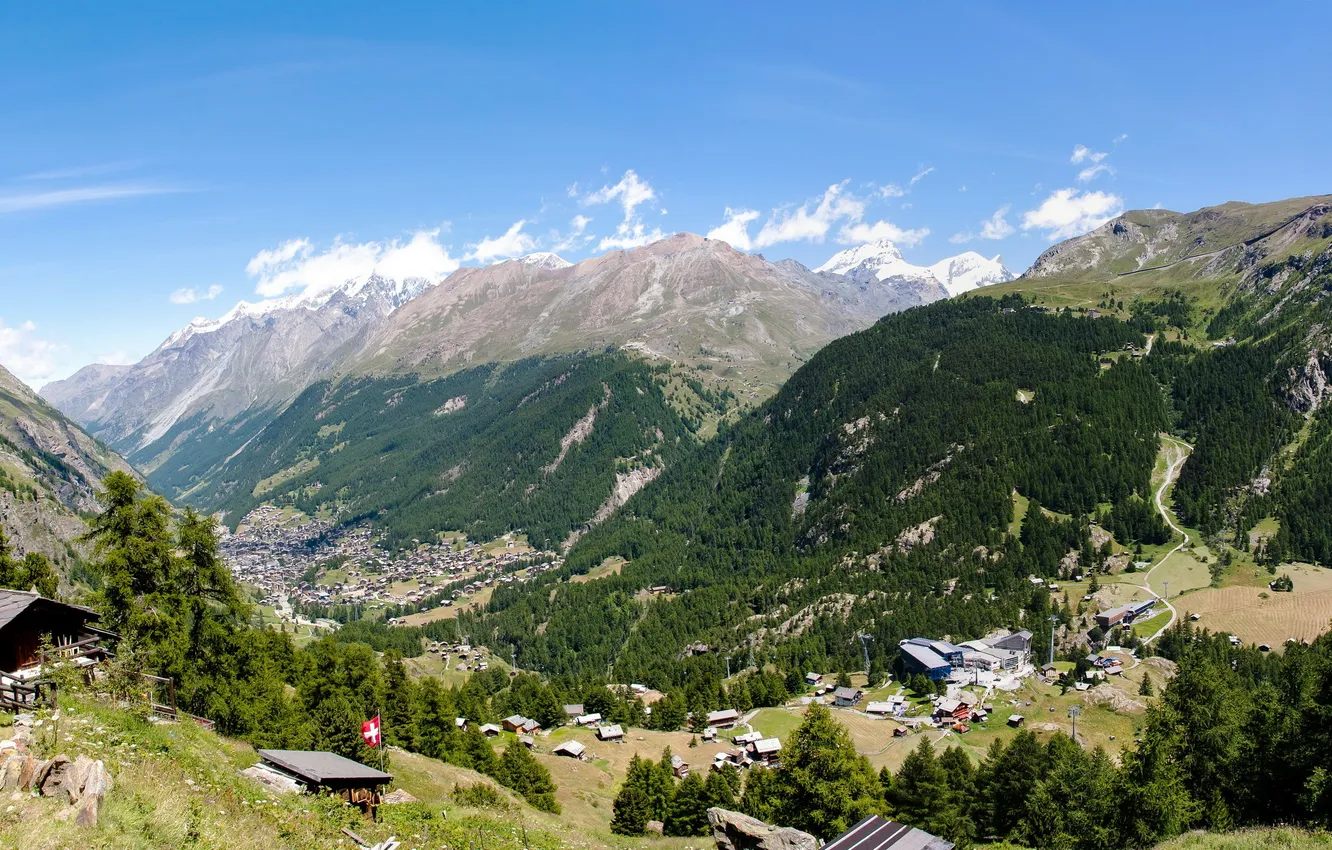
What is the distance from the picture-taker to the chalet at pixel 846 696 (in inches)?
4894

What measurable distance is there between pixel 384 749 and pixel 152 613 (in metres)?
21.2

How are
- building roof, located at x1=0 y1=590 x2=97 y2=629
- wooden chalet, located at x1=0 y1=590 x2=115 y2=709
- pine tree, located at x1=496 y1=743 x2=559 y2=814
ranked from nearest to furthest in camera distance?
wooden chalet, located at x1=0 y1=590 x2=115 y2=709 < building roof, located at x1=0 y1=590 x2=97 y2=629 < pine tree, located at x1=496 y1=743 x2=559 y2=814

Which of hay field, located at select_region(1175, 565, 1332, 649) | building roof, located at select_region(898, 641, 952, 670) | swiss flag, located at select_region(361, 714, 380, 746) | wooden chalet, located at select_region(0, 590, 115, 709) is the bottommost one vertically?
hay field, located at select_region(1175, 565, 1332, 649)

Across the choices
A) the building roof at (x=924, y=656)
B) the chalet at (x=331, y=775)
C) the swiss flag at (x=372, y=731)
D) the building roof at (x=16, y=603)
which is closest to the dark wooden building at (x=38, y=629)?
the building roof at (x=16, y=603)

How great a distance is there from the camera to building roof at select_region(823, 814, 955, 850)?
31.7 m

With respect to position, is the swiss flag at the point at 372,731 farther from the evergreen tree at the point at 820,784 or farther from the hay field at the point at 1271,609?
the hay field at the point at 1271,609

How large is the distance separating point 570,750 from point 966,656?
7188 centimetres

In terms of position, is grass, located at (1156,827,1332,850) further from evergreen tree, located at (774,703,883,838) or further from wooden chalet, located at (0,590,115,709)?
wooden chalet, located at (0,590,115,709)

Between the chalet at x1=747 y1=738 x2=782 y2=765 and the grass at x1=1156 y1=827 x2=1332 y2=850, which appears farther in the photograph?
the chalet at x1=747 y1=738 x2=782 y2=765

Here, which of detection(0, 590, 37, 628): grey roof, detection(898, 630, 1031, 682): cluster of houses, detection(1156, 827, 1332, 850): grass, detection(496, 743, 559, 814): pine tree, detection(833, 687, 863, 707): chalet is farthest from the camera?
detection(898, 630, 1031, 682): cluster of houses

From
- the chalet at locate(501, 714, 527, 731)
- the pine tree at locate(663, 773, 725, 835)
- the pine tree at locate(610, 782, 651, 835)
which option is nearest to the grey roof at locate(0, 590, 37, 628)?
the pine tree at locate(610, 782, 651, 835)

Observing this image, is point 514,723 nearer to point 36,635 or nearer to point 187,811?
point 36,635

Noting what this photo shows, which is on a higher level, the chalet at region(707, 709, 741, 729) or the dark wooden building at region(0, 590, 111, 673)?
the dark wooden building at region(0, 590, 111, 673)

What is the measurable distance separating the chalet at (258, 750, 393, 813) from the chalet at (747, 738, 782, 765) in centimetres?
6474
